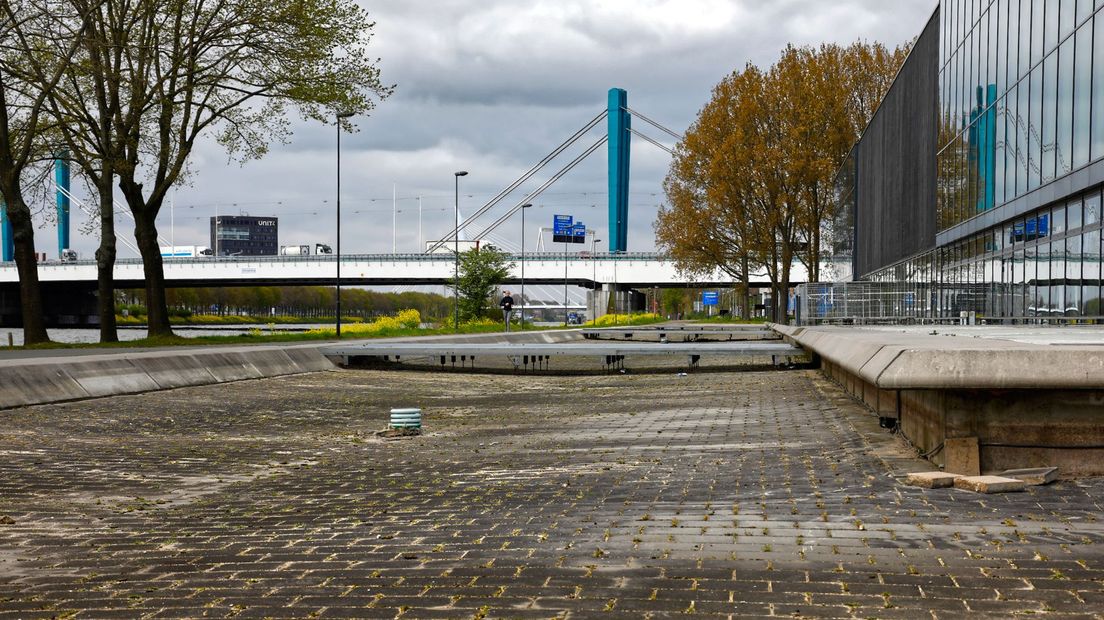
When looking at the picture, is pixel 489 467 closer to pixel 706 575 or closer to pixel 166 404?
pixel 706 575

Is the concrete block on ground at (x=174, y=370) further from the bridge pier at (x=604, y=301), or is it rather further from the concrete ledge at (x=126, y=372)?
the bridge pier at (x=604, y=301)

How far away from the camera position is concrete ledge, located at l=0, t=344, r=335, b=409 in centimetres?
1500

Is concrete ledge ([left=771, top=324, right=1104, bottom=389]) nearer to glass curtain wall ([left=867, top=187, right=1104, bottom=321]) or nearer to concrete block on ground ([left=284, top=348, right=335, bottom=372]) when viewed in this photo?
glass curtain wall ([left=867, top=187, right=1104, bottom=321])

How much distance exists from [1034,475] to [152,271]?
29122 mm

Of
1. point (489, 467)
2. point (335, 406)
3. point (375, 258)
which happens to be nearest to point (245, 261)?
point (375, 258)

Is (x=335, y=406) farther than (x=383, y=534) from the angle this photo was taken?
Yes

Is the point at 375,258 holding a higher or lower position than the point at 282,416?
higher

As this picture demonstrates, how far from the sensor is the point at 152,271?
104 ft

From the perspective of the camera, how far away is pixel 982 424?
293 inches

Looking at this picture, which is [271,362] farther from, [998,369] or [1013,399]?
[998,369]

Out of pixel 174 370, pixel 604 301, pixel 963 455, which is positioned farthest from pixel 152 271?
pixel 604 301

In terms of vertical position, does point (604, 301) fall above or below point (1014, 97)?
below

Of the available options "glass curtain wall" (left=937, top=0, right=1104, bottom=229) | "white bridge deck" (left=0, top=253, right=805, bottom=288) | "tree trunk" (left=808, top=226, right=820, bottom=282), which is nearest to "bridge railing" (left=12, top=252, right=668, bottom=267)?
"white bridge deck" (left=0, top=253, right=805, bottom=288)

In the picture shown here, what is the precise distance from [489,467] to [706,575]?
451 centimetres
